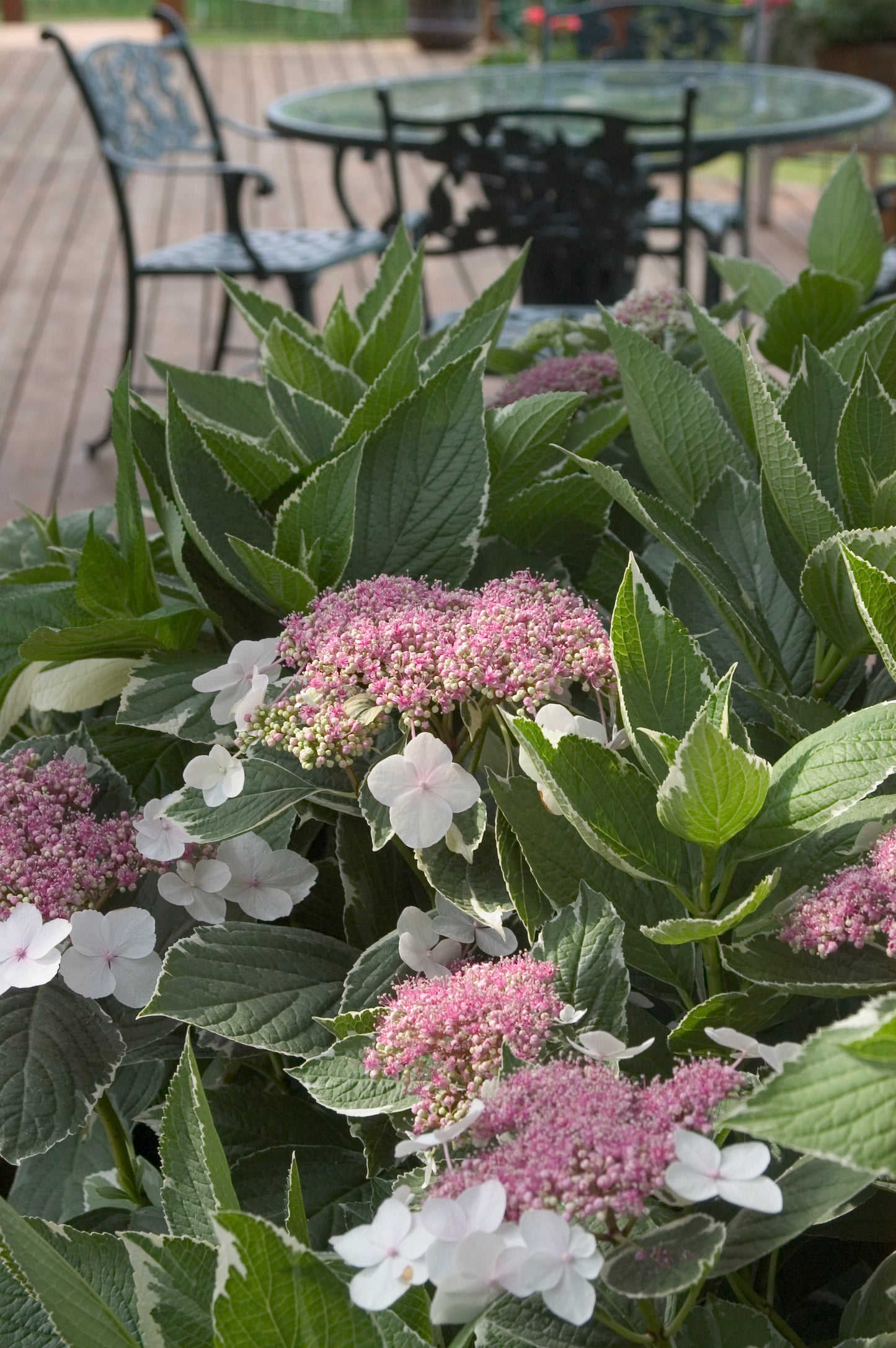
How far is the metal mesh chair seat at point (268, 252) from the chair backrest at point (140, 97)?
12.1 inches

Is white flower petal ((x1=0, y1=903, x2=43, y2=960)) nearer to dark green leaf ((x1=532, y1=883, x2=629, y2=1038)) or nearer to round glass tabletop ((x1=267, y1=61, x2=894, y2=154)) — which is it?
dark green leaf ((x1=532, y1=883, x2=629, y2=1038))

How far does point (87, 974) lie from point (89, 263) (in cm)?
563

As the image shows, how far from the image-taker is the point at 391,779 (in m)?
0.48

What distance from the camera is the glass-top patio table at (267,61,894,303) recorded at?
3238mm

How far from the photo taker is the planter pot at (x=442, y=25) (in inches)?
403

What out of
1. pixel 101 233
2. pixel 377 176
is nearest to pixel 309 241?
pixel 101 233

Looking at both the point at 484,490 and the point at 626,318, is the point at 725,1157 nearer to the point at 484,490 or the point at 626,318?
the point at 484,490

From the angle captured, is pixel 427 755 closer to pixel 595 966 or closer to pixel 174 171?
pixel 595 966

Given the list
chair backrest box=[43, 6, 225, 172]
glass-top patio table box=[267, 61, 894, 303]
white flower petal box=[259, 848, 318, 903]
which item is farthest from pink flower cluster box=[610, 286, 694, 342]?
chair backrest box=[43, 6, 225, 172]

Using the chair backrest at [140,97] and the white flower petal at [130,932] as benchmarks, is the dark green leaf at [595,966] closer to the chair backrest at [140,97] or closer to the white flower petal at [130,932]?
the white flower petal at [130,932]

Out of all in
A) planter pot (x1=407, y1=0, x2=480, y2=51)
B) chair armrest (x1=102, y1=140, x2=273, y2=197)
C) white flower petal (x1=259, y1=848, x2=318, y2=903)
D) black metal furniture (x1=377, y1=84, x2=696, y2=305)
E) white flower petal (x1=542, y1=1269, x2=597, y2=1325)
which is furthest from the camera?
planter pot (x1=407, y1=0, x2=480, y2=51)

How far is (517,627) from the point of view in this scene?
1.64 ft

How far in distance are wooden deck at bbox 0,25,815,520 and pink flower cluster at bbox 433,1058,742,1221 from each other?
2546 mm

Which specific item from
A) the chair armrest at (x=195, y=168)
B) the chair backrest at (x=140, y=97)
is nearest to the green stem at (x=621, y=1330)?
the chair armrest at (x=195, y=168)
